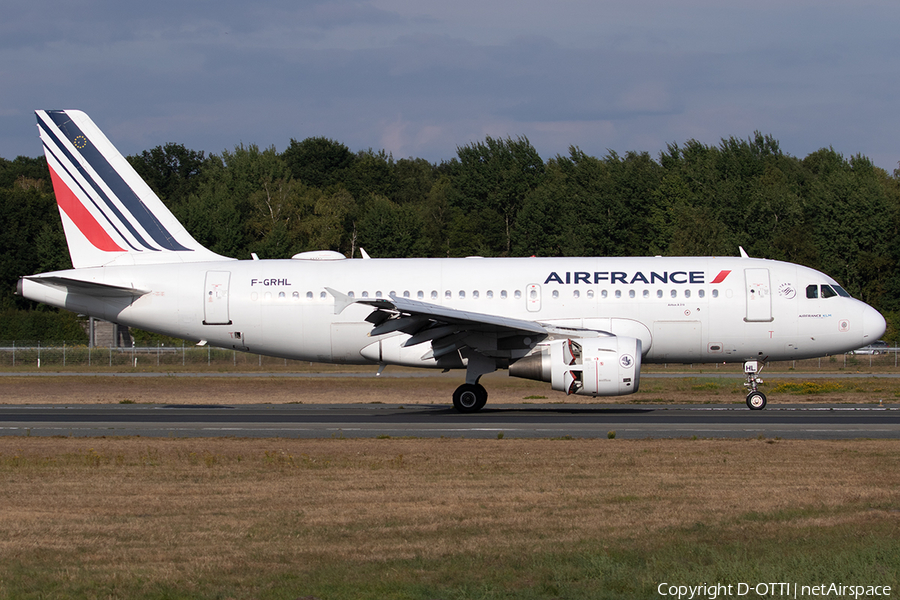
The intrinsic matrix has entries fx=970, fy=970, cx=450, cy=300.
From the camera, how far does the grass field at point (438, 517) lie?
26.4ft

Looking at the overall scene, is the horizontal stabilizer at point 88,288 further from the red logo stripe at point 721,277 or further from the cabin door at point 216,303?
the red logo stripe at point 721,277

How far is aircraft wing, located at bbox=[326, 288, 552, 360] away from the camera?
23281mm

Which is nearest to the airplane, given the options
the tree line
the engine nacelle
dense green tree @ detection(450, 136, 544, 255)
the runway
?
the engine nacelle

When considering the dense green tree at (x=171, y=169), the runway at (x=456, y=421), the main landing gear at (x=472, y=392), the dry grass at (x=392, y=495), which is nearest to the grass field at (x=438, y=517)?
the dry grass at (x=392, y=495)

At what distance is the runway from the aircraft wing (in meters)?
1.70

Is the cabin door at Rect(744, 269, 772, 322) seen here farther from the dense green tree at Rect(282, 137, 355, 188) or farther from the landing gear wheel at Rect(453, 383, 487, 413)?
the dense green tree at Rect(282, 137, 355, 188)

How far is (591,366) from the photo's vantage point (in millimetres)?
22969

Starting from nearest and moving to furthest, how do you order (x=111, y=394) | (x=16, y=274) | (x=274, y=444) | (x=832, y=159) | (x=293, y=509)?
(x=293, y=509), (x=274, y=444), (x=111, y=394), (x=16, y=274), (x=832, y=159)

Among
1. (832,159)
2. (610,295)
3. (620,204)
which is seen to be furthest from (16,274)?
(832,159)

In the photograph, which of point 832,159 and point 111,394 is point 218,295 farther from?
point 832,159

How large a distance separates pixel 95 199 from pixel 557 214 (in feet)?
195

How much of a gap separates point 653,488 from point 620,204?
230ft

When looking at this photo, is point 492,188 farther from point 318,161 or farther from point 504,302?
point 504,302

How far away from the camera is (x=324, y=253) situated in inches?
1092
